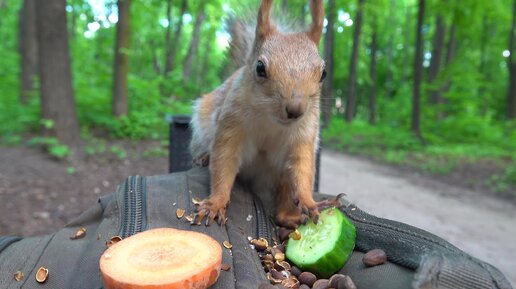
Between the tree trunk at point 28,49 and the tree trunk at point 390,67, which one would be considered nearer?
the tree trunk at point 28,49

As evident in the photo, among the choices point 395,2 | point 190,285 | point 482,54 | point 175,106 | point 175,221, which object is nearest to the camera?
point 190,285

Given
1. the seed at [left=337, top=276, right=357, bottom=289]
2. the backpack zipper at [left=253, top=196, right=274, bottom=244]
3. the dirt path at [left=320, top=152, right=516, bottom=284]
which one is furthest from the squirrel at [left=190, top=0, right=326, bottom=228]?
the dirt path at [left=320, top=152, right=516, bottom=284]

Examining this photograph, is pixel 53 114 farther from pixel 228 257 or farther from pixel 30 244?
pixel 228 257

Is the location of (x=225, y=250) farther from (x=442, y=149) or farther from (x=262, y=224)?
(x=442, y=149)

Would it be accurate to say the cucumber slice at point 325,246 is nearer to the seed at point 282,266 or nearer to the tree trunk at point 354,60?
the seed at point 282,266

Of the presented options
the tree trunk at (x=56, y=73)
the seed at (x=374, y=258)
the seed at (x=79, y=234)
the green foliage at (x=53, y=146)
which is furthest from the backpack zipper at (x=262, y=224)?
the tree trunk at (x=56, y=73)

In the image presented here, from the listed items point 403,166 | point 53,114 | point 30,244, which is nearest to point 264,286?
point 30,244

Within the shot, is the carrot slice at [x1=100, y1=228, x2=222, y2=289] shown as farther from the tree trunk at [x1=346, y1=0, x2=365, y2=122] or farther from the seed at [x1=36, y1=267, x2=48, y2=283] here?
the tree trunk at [x1=346, y1=0, x2=365, y2=122]
